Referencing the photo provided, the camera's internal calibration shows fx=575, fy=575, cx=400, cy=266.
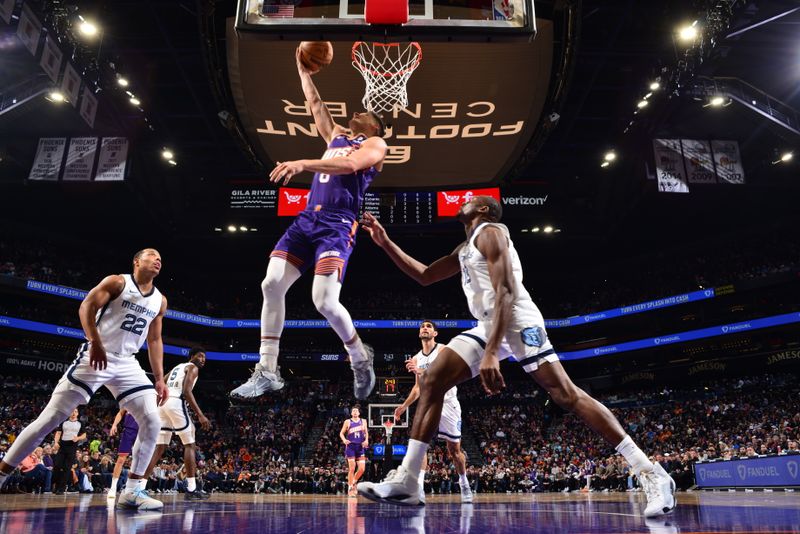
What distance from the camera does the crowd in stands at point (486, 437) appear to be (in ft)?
65.4

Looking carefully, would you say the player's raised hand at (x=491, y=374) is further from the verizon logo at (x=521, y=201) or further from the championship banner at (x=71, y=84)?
the verizon logo at (x=521, y=201)

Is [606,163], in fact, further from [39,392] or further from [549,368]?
[39,392]

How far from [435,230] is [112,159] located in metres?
13.2

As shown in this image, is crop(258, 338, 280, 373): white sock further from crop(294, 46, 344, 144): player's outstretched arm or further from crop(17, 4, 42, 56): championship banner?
crop(17, 4, 42, 56): championship banner

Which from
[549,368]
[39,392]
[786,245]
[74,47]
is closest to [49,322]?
[39,392]

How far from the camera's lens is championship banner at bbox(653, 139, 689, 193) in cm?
1994

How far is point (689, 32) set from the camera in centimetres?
1529

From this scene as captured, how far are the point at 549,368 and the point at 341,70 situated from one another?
919cm

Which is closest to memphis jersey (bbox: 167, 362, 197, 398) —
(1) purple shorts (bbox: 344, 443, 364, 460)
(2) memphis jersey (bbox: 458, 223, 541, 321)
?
(1) purple shorts (bbox: 344, 443, 364, 460)

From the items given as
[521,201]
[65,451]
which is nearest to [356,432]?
[65,451]

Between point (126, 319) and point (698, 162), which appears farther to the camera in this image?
point (698, 162)

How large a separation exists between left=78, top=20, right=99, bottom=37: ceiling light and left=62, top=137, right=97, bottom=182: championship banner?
5.98 metres

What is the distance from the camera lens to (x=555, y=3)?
10.9m

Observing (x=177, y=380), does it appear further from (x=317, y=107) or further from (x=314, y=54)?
(x=314, y=54)
